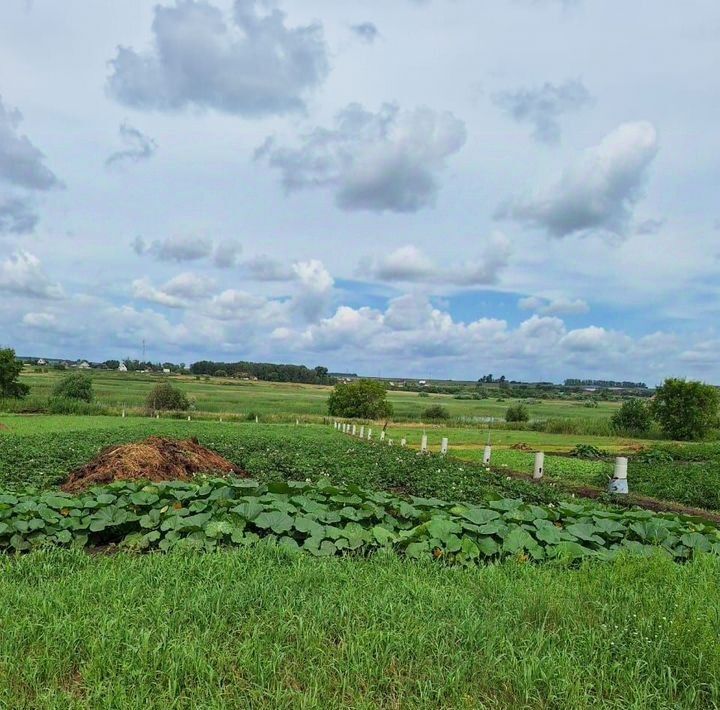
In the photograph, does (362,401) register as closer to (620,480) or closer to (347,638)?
(620,480)

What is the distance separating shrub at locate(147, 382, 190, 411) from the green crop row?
5691cm

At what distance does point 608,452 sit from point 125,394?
63098 millimetres

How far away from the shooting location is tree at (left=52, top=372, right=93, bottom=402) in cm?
6427

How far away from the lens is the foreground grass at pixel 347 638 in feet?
9.79

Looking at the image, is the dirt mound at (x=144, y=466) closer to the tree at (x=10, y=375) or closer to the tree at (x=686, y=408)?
the tree at (x=686, y=408)

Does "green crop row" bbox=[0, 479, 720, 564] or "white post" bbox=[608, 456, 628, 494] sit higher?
"green crop row" bbox=[0, 479, 720, 564]

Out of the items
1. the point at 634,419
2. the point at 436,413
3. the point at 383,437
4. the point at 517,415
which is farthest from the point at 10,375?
the point at 634,419

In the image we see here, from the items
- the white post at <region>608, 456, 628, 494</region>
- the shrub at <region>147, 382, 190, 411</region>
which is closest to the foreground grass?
the white post at <region>608, 456, 628, 494</region>

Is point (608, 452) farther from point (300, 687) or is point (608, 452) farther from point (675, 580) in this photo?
point (300, 687)

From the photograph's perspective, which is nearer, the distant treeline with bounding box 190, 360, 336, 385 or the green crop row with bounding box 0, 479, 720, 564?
the green crop row with bounding box 0, 479, 720, 564

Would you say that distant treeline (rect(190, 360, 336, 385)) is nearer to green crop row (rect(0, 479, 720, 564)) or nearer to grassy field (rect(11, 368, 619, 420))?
grassy field (rect(11, 368, 619, 420))

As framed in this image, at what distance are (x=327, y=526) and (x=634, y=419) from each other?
49.1 meters

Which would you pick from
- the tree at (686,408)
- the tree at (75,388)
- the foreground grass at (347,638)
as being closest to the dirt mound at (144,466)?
the foreground grass at (347,638)

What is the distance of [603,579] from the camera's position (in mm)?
4582
